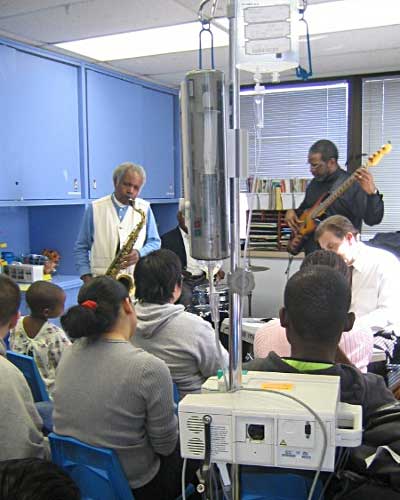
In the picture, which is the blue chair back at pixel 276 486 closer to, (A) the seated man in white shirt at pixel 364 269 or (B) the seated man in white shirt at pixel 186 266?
(A) the seated man in white shirt at pixel 364 269

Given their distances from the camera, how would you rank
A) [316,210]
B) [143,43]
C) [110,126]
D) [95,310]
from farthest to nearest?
[110,126] → [316,210] → [143,43] → [95,310]

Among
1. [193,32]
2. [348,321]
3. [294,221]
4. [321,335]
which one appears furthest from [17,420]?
[294,221]

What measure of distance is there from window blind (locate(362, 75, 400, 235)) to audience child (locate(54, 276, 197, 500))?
3.83 meters

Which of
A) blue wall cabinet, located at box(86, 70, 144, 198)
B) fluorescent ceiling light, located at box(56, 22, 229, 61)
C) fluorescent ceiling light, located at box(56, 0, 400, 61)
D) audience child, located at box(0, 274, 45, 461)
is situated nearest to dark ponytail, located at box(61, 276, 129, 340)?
audience child, located at box(0, 274, 45, 461)

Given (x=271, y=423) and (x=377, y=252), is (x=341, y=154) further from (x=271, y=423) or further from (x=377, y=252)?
(x=271, y=423)

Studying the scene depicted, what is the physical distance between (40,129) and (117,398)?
2732 millimetres

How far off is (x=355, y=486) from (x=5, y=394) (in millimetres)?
1004

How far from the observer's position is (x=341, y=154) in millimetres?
5117

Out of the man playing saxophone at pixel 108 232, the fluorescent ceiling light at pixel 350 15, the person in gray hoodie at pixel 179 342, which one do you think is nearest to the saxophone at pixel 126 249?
the man playing saxophone at pixel 108 232

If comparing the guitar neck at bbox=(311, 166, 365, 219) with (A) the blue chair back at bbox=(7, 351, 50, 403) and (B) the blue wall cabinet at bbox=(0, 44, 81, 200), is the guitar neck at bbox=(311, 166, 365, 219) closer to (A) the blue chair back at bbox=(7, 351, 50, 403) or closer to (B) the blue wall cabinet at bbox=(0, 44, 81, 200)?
(B) the blue wall cabinet at bbox=(0, 44, 81, 200)

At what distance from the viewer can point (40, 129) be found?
385 cm

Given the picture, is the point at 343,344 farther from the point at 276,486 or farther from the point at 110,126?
the point at 110,126

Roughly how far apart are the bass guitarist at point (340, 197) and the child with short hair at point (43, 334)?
1.92 metres

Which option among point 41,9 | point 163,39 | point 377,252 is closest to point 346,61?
point 163,39
